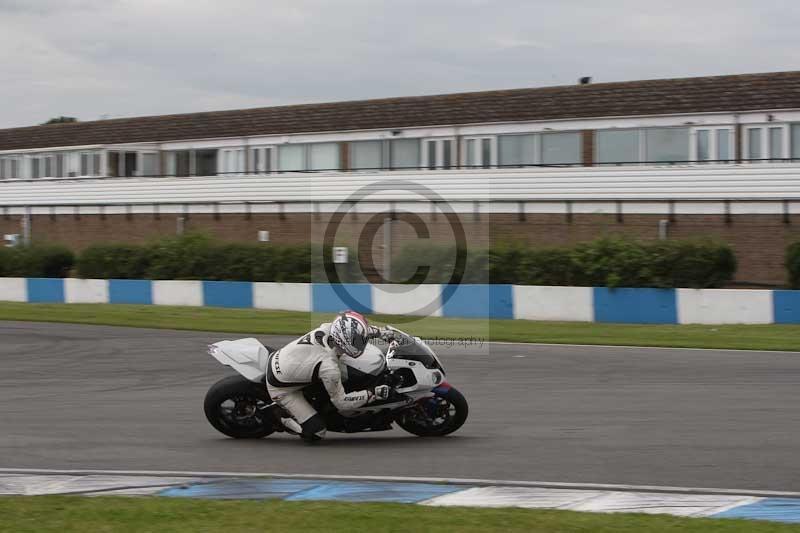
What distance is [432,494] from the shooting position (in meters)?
7.62

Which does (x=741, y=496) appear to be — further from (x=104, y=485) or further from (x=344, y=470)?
(x=104, y=485)

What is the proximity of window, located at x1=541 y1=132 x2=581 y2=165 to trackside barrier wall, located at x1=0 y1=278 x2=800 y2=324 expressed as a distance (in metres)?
13.5

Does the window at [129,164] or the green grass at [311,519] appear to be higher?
the window at [129,164]

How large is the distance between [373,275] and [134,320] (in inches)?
322

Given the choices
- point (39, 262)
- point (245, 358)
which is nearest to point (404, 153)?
point (39, 262)

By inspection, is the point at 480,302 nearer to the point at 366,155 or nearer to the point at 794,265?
the point at 794,265

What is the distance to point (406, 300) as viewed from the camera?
82.3ft

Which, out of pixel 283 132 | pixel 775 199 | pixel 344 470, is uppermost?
pixel 283 132

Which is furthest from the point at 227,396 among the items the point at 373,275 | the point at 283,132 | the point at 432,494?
the point at 283,132

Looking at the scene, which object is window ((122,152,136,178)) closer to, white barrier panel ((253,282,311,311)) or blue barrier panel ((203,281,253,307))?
blue barrier panel ((203,281,253,307))

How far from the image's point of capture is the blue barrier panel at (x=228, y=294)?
27266 millimetres

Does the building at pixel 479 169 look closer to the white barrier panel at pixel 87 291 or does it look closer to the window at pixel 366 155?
the window at pixel 366 155

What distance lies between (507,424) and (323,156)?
3361 cm

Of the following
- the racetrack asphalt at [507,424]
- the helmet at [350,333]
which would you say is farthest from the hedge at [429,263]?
the helmet at [350,333]
